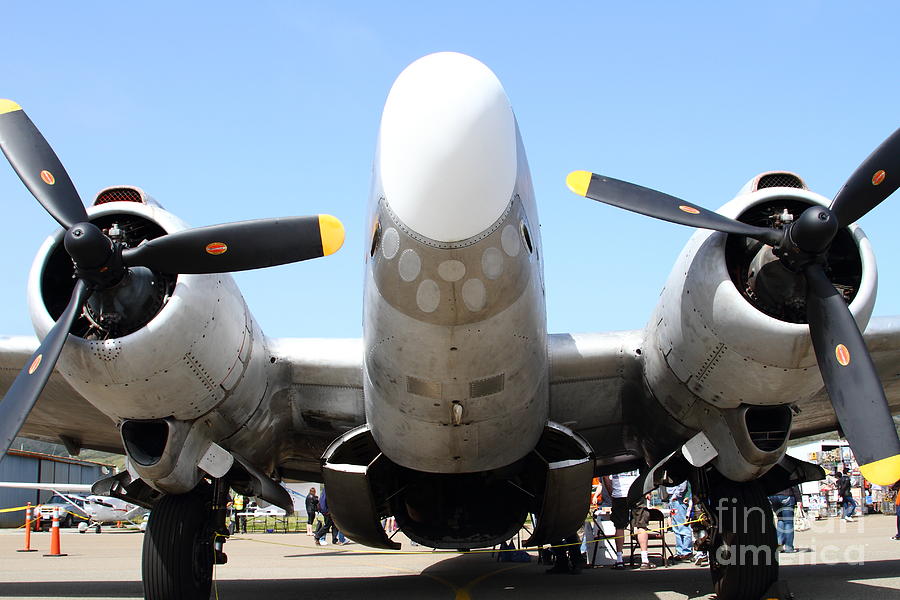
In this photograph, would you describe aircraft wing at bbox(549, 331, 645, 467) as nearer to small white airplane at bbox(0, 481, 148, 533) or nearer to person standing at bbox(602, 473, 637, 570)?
person standing at bbox(602, 473, 637, 570)

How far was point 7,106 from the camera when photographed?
7.36 metres

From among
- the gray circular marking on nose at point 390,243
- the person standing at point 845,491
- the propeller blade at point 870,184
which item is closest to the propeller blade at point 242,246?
the gray circular marking on nose at point 390,243

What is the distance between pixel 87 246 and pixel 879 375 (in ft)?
26.3

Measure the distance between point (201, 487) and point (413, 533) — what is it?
2.26 m

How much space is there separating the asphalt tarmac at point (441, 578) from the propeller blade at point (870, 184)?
145 inches

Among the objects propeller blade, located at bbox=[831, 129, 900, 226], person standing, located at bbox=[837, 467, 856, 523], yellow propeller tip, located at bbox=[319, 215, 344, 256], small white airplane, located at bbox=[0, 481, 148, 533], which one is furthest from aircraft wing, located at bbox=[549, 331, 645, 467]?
small white airplane, located at bbox=[0, 481, 148, 533]

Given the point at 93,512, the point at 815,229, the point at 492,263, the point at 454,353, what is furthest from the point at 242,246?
the point at 93,512

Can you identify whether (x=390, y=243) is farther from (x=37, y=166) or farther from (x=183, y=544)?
(x=183, y=544)

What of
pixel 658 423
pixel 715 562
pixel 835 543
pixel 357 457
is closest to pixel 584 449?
pixel 658 423

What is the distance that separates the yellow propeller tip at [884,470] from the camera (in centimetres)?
583

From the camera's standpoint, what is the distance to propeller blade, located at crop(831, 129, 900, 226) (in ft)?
21.6

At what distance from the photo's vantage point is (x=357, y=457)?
8000 millimetres

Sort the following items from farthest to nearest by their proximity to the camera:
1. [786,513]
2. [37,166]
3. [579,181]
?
1. [786,513]
2. [37,166]
3. [579,181]

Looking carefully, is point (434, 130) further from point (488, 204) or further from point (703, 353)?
point (703, 353)
